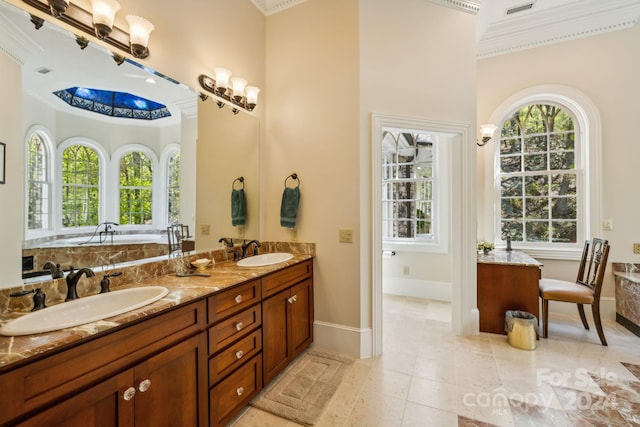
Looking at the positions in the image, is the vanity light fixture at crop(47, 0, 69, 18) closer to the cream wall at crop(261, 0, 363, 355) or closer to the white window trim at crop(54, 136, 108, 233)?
the white window trim at crop(54, 136, 108, 233)

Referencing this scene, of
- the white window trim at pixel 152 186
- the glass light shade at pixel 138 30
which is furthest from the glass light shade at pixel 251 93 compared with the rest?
the white window trim at pixel 152 186

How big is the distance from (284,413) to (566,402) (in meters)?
1.90

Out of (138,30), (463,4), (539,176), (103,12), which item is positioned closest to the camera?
(103,12)

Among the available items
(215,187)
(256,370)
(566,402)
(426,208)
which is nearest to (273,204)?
(215,187)

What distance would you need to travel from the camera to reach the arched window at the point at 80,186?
1.42 metres

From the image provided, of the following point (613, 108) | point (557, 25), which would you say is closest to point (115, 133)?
point (557, 25)

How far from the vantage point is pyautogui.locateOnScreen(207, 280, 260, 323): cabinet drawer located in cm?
155

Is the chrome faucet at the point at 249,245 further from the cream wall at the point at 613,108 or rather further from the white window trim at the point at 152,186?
the cream wall at the point at 613,108

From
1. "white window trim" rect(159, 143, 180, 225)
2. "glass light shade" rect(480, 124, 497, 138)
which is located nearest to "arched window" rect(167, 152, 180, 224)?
"white window trim" rect(159, 143, 180, 225)

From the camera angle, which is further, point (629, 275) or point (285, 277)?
point (629, 275)

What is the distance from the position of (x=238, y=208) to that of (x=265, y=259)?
21.2 inches

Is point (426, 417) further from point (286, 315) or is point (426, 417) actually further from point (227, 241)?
point (227, 241)

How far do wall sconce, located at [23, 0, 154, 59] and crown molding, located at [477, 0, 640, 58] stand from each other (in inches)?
154

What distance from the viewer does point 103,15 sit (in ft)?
4.77
